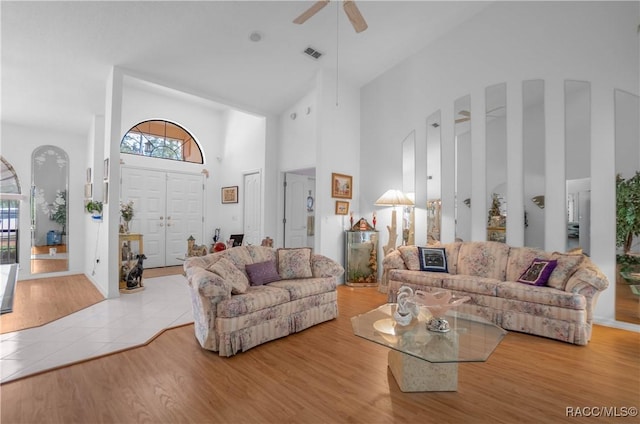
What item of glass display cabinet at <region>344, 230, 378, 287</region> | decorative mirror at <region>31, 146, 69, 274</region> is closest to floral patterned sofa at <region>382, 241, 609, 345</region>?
glass display cabinet at <region>344, 230, 378, 287</region>

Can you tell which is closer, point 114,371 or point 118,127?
point 114,371

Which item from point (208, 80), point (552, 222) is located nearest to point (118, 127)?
point (208, 80)

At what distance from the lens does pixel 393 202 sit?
16.6 ft

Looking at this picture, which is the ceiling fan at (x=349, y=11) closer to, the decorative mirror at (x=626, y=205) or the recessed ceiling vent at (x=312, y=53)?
the recessed ceiling vent at (x=312, y=53)

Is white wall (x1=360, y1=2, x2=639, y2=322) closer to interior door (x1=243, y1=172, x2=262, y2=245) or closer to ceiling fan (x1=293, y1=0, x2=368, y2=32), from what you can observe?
ceiling fan (x1=293, y1=0, x2=368, y2=32)

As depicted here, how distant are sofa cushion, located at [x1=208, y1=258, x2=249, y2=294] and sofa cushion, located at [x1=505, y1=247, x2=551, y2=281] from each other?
3123 mm

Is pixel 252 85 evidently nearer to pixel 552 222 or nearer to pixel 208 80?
pixel 208 80

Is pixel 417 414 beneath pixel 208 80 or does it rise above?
beneath

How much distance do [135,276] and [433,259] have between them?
14.8 feet

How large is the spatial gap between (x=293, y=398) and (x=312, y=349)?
795mm

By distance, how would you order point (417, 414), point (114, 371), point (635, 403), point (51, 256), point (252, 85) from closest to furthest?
point (417, 414) → point (635, 403) → point (114, 371) → point (252, 85) → point (51, 256)

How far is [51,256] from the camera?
19.5 feet

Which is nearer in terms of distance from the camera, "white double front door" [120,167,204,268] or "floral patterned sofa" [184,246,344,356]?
"floral patterned sofa" [184,246,344,356]

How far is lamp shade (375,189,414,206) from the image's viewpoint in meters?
5.07
